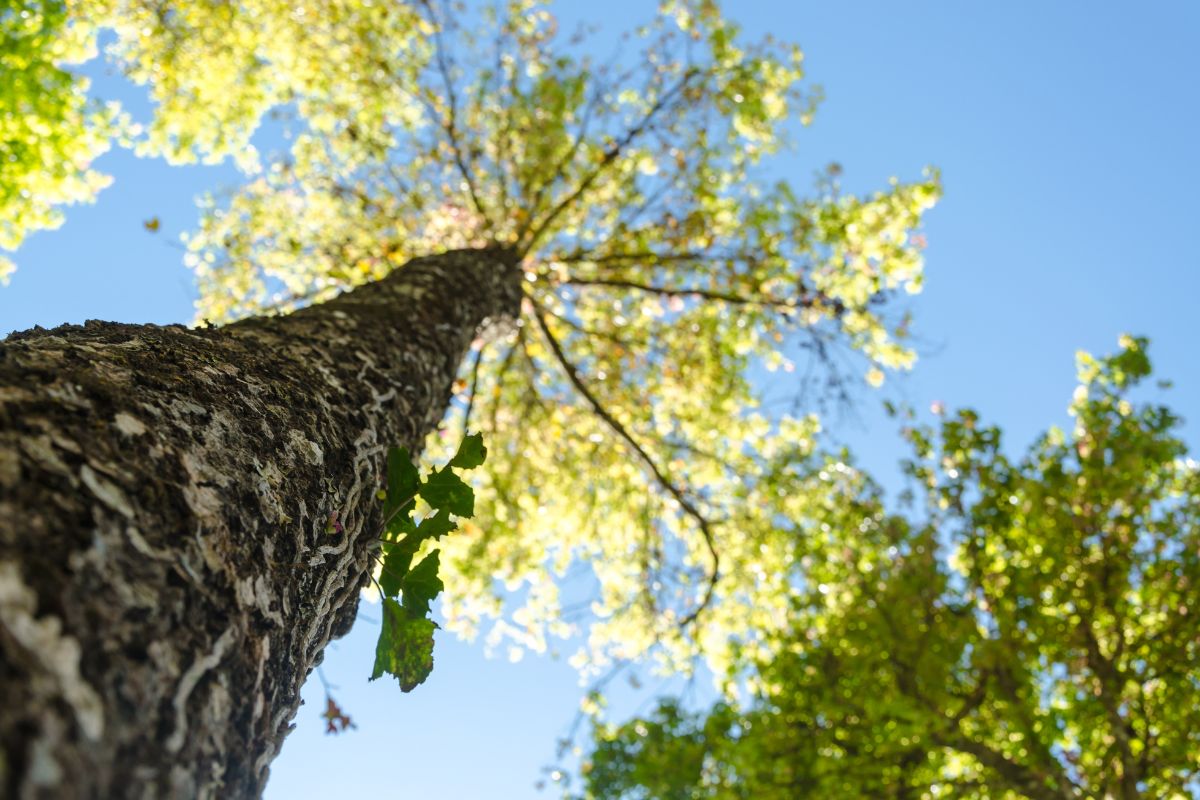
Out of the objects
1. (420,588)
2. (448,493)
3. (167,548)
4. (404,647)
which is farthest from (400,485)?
(167,548)

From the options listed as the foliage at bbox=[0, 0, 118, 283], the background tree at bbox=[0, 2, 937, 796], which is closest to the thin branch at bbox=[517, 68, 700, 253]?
the background tree at bbox=[0, 2, 937, 796]

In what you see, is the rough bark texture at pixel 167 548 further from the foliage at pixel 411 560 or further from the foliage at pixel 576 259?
the foliage at pixel 576 259

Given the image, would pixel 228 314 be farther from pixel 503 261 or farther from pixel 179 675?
pixel 179 675

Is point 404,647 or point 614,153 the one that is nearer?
point 404,647

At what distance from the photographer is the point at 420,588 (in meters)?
1.75

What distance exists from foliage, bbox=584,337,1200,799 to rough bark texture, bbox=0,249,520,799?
18.1ft

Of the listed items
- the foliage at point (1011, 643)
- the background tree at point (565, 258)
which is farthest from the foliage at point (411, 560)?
the foliage at point (1011, 643)

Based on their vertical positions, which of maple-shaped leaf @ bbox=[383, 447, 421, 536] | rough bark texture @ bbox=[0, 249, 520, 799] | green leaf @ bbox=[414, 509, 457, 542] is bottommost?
rough bark texture @ bbox=[0, 249, 520, 799]

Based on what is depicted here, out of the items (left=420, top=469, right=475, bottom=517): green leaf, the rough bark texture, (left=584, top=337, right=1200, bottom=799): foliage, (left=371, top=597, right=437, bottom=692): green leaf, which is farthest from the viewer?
(left=584, top=337, right=1200, bottom=799): foliage

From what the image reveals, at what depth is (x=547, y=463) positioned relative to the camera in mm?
9211

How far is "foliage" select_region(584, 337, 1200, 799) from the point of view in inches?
241

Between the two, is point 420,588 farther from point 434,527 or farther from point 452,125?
point 452,125

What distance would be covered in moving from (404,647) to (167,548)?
0.83m

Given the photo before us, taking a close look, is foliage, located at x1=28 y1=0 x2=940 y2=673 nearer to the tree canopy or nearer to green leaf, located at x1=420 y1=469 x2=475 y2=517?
the tree canopy
